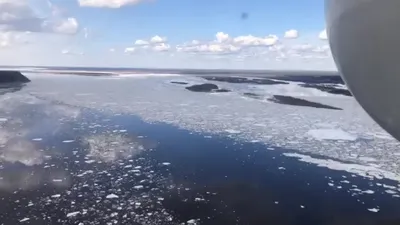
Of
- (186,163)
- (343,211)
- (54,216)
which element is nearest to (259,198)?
(343,211)

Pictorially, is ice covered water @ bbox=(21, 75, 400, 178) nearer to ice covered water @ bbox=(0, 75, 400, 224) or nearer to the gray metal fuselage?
ice covered water @ bbox=(0, 75, 400, 224)

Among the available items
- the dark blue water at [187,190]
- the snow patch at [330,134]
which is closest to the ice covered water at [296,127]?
the snow patch at [330,134]

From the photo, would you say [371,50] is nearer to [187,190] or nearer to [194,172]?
[187,190]

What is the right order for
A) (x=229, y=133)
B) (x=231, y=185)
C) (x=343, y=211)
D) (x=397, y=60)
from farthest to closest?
(x=229, y=133)
(x=231, y=185)
(x=343, y=211)
(x=397, y=60)

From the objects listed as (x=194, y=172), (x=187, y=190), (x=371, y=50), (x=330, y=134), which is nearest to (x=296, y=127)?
(x=330, y=134)

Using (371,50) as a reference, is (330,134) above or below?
below

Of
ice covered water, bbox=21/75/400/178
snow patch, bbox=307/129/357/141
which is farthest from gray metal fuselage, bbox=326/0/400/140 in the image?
snow patch, bbox=307/129/357/141

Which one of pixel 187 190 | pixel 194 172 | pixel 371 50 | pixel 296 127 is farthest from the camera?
pixel 296 127

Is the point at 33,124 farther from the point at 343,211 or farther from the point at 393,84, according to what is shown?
the point at 393,84
